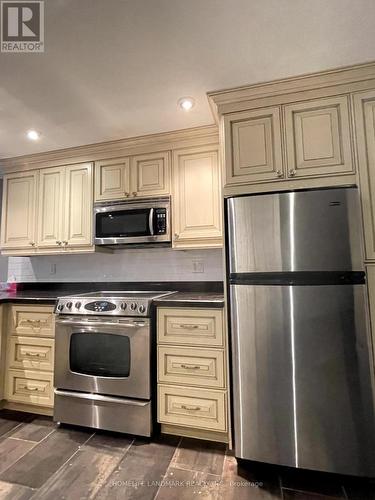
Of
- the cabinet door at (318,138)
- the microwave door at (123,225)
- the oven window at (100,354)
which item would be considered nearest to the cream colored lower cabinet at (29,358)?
the oven window at (100,354)

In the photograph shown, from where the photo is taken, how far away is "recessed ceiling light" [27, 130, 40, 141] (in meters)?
2.23

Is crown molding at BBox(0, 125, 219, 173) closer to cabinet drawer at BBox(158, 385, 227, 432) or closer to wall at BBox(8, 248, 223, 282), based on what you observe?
wall at BBox(8, 248, 223, 282)

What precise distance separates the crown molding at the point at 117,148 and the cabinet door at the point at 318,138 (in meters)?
0.69

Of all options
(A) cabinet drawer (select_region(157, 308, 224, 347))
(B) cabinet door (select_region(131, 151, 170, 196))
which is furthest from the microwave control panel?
(A) cabinet drawer (select_region(157, 308, 224, 347))

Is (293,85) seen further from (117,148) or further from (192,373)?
(192,373)

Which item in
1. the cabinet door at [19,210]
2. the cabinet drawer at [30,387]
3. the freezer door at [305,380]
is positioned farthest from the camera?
the cabinet door at [19,210]

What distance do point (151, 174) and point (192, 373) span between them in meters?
1.59

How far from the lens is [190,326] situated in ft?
6.10

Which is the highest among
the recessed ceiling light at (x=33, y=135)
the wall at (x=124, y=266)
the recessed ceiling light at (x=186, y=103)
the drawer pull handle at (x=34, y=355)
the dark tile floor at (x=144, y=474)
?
the recessed ceiling light at (x=33, y=135)

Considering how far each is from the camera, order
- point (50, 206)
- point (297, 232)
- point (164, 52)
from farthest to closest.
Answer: point (50, 206), point (297, 232), point (164, 52)

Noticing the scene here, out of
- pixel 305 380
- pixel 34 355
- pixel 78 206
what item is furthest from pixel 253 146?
pixel 34 355

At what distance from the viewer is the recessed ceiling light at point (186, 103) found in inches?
72.1

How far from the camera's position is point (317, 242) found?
1499mm

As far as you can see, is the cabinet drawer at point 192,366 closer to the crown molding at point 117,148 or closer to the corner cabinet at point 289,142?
the corner cabinet at point 289,142
